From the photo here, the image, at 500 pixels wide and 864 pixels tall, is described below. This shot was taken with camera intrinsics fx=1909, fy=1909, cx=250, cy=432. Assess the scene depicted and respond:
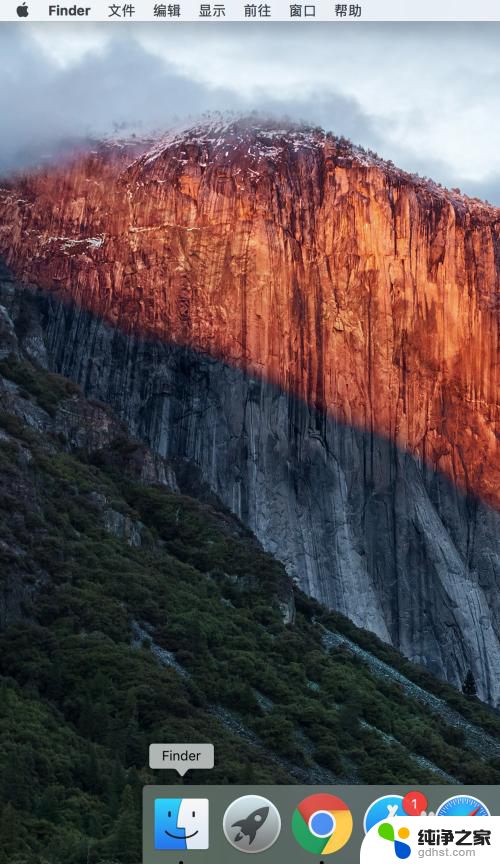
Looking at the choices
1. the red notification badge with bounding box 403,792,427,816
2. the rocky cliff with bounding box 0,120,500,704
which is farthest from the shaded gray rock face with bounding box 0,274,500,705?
the red notification badge with bounding box 403,792,427,816

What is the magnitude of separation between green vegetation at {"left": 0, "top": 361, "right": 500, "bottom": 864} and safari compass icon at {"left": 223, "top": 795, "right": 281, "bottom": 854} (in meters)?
11.2

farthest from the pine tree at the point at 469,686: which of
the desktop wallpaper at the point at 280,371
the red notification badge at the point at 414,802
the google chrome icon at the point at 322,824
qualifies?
the google chrome icon at the point at 322,824

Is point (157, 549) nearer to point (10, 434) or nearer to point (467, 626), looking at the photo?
point (10, 434)

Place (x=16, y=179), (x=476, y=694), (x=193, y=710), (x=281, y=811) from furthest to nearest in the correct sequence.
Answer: (x=16, y=179) → (x=476, y=694) → (x=193, y=710) → (x=281, y=811)

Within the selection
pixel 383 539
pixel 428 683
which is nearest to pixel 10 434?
pixel 428 683

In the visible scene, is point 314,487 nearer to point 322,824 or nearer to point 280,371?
point 280,371

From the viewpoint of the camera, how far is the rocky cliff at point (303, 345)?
4146 inches

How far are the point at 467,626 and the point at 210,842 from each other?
3012 inches

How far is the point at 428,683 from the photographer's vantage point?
297 ft

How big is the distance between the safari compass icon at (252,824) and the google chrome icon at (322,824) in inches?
14.6

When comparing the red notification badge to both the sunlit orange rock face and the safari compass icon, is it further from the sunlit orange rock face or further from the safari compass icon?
the sunlit orange rock face

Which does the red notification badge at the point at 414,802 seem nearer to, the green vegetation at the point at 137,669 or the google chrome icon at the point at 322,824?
the google chrome icon at the point at 322,824

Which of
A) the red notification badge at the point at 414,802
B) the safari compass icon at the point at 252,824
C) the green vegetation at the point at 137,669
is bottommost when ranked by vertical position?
the safari compass icon at the point at 252,824

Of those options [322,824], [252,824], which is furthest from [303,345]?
[252,824]
